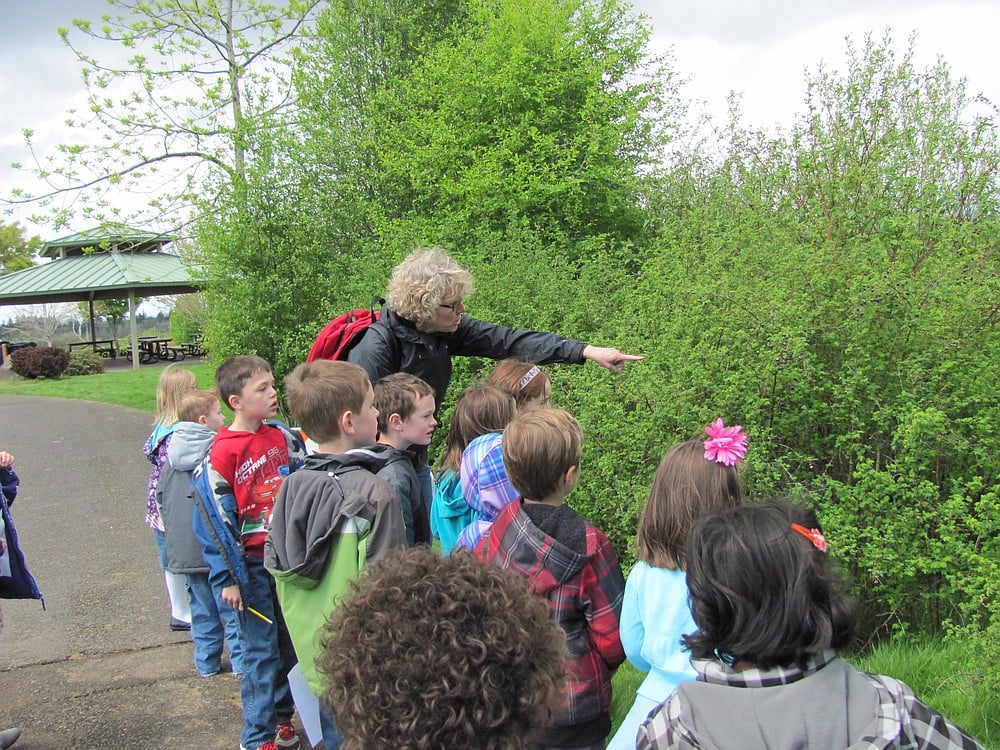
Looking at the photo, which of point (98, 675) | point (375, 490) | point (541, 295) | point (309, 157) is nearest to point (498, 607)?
point (375, 490)

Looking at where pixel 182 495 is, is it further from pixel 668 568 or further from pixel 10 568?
pixel 668 568

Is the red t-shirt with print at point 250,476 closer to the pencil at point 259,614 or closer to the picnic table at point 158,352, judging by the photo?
the pencil at point 259,614

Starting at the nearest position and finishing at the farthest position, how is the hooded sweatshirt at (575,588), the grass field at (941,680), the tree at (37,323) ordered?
the hooded sweatshirt at (575,588) < the grass field at (941,680) < the tree at (37,323)

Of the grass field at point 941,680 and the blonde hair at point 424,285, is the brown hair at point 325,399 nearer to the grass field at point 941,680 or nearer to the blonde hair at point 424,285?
the blonde hair at point 424,285

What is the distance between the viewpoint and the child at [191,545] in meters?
4.29

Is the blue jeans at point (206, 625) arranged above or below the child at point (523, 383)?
below

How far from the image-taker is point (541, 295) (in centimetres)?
691

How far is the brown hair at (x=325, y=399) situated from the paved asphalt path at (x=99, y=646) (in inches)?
66.3

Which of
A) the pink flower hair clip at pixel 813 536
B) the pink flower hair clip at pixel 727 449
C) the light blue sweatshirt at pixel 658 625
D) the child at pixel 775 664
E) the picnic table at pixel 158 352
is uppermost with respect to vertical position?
the pink flower hair clip at pixel 727 449

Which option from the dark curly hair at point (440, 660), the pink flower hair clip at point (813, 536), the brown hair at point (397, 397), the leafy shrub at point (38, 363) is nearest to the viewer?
the dark curly hair at point (440, 660)

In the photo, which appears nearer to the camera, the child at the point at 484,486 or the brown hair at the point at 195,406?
the child at the point at 484,486

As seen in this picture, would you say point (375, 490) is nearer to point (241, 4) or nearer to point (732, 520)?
point (732, 520)

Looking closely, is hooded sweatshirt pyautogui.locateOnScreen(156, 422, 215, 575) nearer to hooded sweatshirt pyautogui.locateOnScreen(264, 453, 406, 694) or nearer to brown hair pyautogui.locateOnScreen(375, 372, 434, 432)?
brown hair pyautogui.locateOnScreen(375, 372, 434, 432)

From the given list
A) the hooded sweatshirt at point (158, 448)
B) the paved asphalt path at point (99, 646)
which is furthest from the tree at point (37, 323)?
the hooded sweatshirt at point (158, 448)
